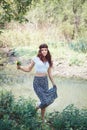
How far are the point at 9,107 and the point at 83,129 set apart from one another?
1796 mm

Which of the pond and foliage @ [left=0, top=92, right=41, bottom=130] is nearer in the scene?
foliage @ [left=0, top=92, right=41, bottom=130]

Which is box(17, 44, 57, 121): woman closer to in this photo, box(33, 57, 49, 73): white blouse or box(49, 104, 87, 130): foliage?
box(33, 57, 49, 73): white blouse

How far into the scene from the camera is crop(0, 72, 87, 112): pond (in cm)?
1324

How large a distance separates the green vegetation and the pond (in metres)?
3.00

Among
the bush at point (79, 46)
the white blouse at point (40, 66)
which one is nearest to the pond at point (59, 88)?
the white blouse at point (40, 66)

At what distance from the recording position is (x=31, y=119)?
810 cm

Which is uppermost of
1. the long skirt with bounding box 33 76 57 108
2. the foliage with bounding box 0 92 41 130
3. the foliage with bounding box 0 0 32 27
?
the foliage with bounding box 0 0 32 27

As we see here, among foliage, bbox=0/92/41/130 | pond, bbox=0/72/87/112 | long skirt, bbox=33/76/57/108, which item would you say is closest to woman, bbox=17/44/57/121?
long skirt, bbox=33/76/57/108

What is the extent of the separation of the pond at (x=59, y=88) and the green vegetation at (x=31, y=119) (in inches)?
118

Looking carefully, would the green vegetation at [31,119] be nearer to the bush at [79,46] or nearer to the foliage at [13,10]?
the foliage at [13,10]

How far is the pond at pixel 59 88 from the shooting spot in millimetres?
13240

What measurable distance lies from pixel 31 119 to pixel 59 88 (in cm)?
768

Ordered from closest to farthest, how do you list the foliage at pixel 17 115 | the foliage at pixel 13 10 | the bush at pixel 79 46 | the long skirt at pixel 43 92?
the foliage at pixel 17 115 → the foliage at pixel 13 10 → the long skirt at pixel 43 92 → the bush at pixel 79 46

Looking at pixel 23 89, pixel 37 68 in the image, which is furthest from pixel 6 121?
pixel 23 89
